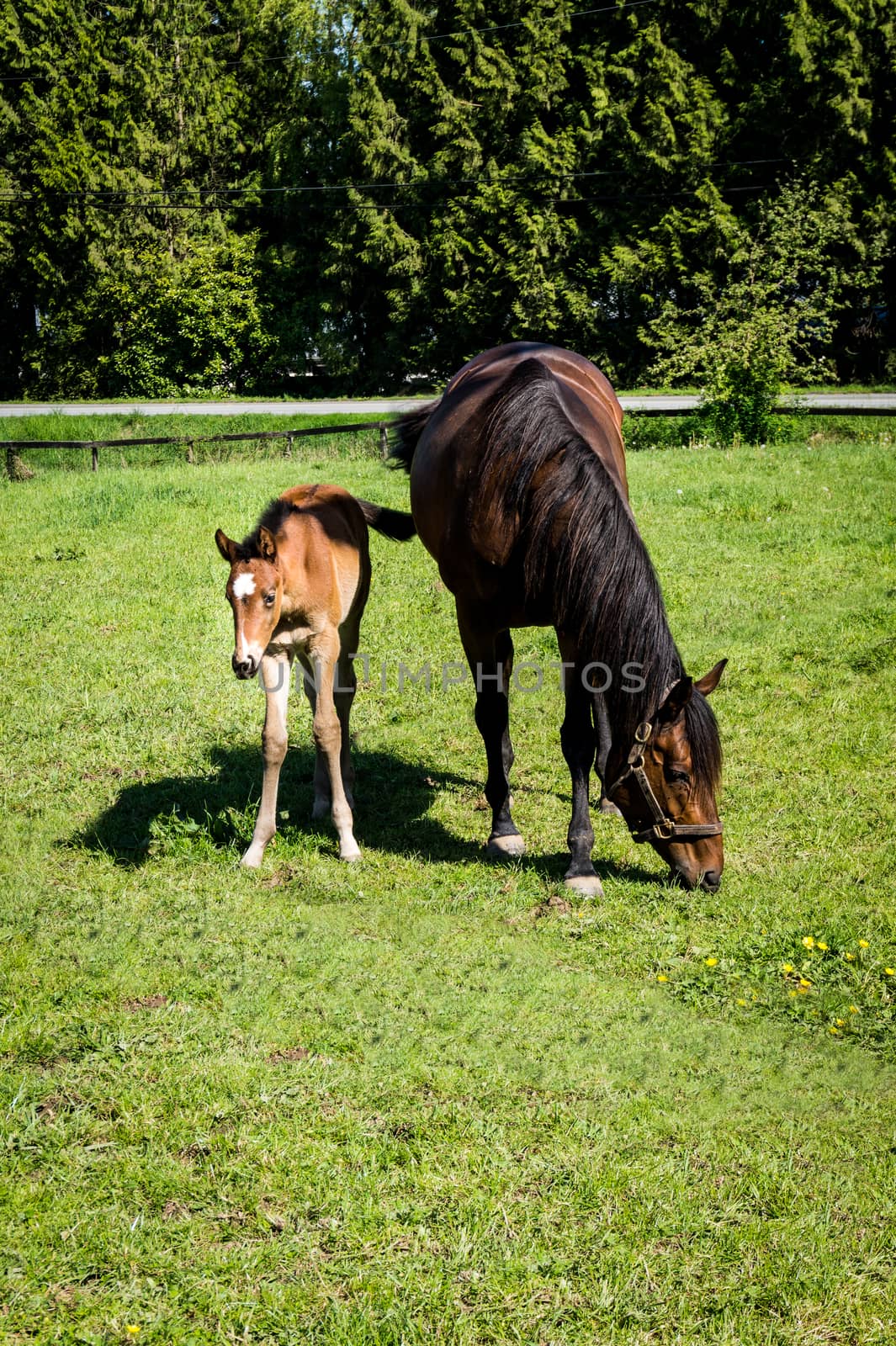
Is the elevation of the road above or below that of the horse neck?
above

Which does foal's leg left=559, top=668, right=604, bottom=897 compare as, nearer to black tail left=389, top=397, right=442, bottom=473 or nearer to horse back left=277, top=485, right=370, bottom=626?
horse back left=277, top=485, right=370, bottom=626

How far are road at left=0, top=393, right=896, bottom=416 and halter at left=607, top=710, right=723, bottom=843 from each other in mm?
15768

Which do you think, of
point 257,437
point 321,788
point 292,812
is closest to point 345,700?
point 321,788

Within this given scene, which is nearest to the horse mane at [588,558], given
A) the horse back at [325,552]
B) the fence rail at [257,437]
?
the horse back at [325,552]

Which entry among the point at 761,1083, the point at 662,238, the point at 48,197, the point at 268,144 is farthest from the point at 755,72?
the point at 761,1083

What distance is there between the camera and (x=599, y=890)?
554 centimetres

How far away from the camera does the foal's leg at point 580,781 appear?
5.54m

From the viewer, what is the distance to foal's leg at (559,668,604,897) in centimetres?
554

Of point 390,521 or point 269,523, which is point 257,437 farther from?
point 269,523

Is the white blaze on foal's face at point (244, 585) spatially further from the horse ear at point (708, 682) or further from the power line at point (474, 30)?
the power line at point (474, 30)

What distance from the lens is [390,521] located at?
7016 millimetres

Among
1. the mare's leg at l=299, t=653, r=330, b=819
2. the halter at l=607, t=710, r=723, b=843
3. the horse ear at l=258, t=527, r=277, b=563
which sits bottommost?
the mare's leg at l=299, t=653, r=330, b=819

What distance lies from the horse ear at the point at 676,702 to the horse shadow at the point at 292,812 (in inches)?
42.0

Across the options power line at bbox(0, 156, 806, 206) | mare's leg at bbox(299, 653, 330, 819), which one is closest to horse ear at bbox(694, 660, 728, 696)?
mare's leg at bbox(299, 653, 330, 819)
